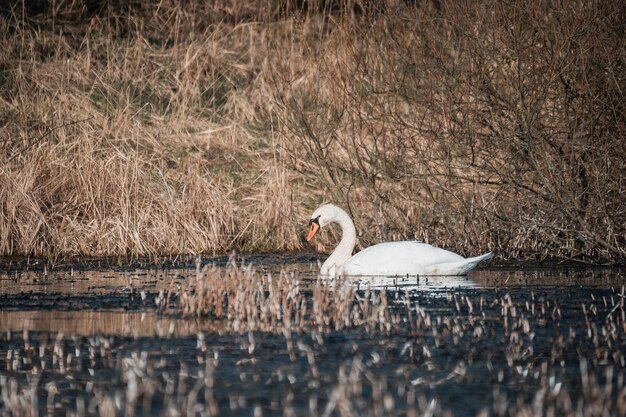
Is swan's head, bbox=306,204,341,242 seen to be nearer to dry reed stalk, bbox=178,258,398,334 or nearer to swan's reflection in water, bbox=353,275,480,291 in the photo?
swan's reflection in water, bbox=353,275,480,291

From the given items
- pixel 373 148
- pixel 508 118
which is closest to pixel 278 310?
pixel 508 118

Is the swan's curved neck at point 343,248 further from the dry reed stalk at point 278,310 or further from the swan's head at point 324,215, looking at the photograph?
the dry reed stalk at point 278,310

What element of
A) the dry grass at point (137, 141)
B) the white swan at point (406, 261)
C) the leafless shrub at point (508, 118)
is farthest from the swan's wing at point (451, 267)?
the dry grass at point (137, 141)

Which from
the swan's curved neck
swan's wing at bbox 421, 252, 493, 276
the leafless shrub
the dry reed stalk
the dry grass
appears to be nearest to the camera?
the dry reed stalk

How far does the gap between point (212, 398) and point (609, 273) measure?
6679 millimetres

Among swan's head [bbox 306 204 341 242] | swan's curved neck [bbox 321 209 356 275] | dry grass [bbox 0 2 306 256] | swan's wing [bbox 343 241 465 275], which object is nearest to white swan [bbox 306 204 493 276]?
swan's wing [bbox 343 241 465 275]

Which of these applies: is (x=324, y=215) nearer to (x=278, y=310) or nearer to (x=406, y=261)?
(x=406, y=261)

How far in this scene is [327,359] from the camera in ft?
23.5

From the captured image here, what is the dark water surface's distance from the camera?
19.5ft

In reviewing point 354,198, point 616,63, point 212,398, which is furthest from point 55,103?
point 212,398

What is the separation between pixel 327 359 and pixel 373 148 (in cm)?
894

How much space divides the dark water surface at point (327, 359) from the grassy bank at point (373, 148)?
205 centimetres

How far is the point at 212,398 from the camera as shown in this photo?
6086 mm

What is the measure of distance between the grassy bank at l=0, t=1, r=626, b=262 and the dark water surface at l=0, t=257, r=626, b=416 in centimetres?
205
